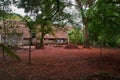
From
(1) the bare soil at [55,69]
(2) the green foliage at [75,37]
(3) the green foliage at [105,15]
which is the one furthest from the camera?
(2) the green foliage at [75,37]

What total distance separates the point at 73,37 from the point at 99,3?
43.5 metres

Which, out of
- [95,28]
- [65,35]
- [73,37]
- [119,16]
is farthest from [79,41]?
[119,16]

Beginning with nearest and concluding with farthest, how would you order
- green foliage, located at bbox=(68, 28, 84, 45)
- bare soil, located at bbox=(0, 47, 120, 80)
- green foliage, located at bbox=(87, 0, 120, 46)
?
bare soil, located at bbox=(0, 47, 120, 80)
green foliage, located at bbox=(87, 0, 120, 46)
green foliage, located at bbox=(68, 28, 84, 45)

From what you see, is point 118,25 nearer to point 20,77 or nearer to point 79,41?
point 20,77

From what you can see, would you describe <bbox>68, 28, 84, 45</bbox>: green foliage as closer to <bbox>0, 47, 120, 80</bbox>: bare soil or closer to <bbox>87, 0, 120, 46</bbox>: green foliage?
<bbox>87, 0, 120, 46</bbox>: green foliage

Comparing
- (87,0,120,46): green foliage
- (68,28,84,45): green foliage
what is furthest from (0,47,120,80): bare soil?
(68,28,84,45): green foliage

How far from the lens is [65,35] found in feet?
229

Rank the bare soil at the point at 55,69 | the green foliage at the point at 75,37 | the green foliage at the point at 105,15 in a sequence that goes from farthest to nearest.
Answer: the green foliage at the point at 75,37 → the green foliage at the point at 105,15 → the bare soil at the point at 55,69

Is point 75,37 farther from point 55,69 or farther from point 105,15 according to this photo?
point 55,69

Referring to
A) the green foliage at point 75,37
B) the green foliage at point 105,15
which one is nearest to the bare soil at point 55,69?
the green foliage at point 105,15

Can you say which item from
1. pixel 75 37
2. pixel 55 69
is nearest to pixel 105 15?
pixel 55 69

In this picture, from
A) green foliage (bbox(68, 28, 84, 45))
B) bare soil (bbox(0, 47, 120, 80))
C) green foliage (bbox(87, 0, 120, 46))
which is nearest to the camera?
bare soil (bbox(0, 47, 120, 80))

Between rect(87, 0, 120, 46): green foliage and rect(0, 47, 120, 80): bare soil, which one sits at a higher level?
rect(87, 0, 120, 46): green foliage

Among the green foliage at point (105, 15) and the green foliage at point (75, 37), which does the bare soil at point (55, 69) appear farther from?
the green foliage at point (75, 37)
